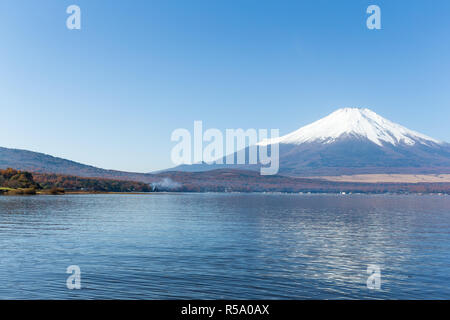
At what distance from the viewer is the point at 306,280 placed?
30344 mm

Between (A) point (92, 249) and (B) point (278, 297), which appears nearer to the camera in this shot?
(B) point (278, 297)

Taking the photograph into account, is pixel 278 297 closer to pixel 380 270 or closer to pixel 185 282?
pixel 185 282

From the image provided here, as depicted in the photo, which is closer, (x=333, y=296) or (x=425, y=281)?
(x=333, y=296)

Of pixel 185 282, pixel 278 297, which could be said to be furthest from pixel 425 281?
pixel 185 282

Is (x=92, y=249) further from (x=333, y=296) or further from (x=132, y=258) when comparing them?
(x=333, y=296)

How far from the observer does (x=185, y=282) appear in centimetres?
2933

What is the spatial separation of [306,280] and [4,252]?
26937 millimetres

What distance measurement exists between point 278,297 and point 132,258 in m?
16.2
